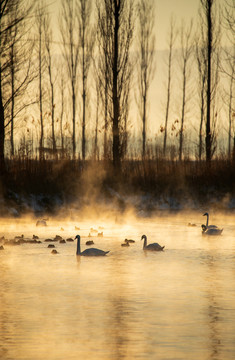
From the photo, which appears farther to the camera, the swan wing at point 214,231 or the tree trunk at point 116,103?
the tree trunk at point 116,103

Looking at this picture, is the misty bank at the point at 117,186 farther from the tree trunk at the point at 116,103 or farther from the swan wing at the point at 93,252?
the swan wing at the point at 93,252

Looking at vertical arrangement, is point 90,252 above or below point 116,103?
below

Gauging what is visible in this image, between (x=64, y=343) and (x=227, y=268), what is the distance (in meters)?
5.49

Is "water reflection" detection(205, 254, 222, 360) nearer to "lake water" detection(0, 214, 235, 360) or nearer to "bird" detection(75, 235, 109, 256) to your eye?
"lake water" detection(0, 214, 235, 360)

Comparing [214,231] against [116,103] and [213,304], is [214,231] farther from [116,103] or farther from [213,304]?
[116,103]

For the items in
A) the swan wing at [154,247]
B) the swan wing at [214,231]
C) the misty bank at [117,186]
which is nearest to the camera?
the swan wing at [154,247]

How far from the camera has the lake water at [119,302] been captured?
6.25m

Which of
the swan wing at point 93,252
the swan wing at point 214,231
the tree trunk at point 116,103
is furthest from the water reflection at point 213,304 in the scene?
the tree trunk at point 116,103

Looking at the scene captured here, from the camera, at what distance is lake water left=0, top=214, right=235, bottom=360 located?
6.25m

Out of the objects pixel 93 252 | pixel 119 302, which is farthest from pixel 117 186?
pixel 119 302

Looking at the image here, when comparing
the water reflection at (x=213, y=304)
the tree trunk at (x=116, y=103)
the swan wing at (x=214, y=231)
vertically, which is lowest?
the water reflection at (x=213, y=304)

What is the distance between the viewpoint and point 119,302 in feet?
27.5

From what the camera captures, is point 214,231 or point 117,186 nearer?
point 214,231

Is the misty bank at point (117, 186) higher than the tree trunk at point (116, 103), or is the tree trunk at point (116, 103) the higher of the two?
the tree trunk at point (116, 103)
